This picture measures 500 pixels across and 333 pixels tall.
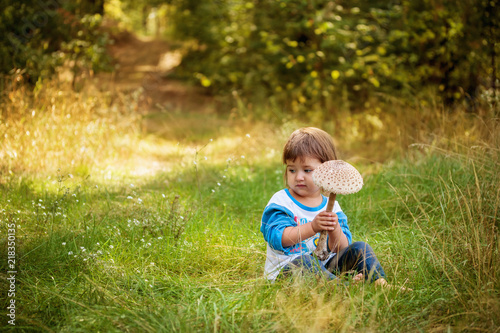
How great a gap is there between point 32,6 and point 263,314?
5.78 metres

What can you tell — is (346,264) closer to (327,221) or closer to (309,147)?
(327,221)

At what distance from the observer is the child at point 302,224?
2.39 m

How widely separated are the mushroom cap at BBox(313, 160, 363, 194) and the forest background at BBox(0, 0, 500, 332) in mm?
518

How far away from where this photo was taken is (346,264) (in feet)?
8.44

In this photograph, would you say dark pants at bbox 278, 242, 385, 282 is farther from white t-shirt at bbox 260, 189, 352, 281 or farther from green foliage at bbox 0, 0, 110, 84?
green foliage at bbox 0, 0, 110, 84

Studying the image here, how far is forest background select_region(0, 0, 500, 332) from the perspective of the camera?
2137mm

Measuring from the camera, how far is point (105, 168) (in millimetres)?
4926

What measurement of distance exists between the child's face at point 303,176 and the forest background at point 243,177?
53cm

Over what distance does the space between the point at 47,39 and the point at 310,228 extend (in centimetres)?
583

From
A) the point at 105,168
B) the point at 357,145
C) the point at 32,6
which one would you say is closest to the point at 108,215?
the point at 105,168

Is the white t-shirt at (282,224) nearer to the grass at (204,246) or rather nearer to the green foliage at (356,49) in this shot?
the grass at (204,246)

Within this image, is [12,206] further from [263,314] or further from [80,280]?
[263,314]

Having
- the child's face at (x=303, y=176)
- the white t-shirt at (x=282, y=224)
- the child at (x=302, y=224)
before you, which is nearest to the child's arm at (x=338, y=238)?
the child at (x=302, y=224)

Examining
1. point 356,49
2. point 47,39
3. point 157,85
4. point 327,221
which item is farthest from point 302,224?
point 157,85
